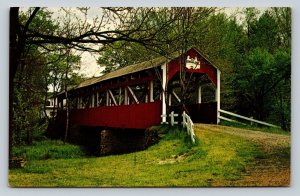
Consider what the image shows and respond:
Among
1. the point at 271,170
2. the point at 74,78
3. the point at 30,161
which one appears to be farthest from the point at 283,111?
the point at 30,161

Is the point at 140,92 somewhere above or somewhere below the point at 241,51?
below

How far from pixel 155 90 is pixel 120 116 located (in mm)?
423

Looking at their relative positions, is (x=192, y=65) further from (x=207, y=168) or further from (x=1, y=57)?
(x=1, y=57)

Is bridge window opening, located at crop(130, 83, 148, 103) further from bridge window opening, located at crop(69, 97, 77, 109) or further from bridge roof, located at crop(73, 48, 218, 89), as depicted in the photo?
bridge window opening, located at crop(69, 97, 77, 109)

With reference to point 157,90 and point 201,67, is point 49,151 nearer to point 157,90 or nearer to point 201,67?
point 157,90

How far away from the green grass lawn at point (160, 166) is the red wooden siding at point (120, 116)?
0.80 feet

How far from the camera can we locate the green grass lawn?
16.6 feet

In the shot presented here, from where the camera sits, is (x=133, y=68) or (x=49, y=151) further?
(x=133, y=68)

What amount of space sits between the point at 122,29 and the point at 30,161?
4.60 ft

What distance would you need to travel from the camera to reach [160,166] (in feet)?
16.9

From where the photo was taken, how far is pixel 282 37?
512cm

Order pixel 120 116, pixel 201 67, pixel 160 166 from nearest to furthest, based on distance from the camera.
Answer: pixel 160 166, pixel 201 67, pixel 120 116

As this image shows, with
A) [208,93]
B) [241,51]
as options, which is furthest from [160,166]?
[241,51]

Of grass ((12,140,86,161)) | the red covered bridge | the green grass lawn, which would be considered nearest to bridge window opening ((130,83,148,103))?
the red covered bridge
